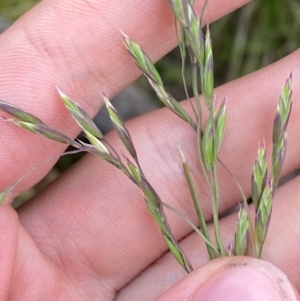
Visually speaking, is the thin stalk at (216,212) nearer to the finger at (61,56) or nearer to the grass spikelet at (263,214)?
the grass spikelet at (263,214)

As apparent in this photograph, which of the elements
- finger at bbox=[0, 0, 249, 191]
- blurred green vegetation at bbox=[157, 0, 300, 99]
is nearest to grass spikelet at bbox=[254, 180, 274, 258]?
finger at bbox=[0, 0, 249, 191]

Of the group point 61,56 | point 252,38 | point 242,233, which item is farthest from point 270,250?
point 252,38

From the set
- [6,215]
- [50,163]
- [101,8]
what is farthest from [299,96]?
[6,215]

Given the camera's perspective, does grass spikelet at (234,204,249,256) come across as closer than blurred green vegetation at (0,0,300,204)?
Yes

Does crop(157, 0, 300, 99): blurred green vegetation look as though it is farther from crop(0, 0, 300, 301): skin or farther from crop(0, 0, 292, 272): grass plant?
crop(0, 0, 292, 272): grass plant

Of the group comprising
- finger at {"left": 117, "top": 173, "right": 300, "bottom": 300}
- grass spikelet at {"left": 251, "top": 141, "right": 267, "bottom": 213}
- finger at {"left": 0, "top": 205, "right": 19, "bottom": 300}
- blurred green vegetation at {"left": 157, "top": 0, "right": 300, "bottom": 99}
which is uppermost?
finger at {"left": 0, "top": 205, "right": 19, "bottom": 300}

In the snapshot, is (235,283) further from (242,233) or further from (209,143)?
(209,143)
